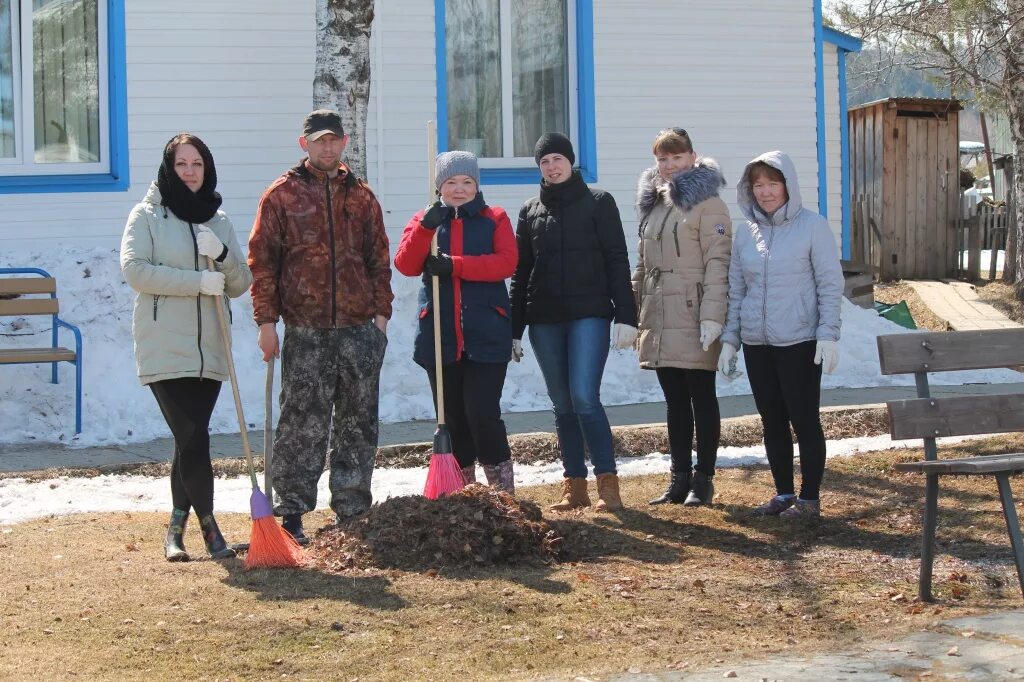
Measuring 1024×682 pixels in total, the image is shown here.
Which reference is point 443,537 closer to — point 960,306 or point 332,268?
point 332,268

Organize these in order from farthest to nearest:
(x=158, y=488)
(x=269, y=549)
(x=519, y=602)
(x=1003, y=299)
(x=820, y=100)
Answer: (x=1003, y=299) → (x=820, y=100) → (x=158, y=488) → (x=269, y=549) → (x=519, y=602)

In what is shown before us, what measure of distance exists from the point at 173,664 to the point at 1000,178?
3196 cm

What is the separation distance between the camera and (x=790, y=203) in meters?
6.40

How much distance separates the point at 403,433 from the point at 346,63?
2700 mm

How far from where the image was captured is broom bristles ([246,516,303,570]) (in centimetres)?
558

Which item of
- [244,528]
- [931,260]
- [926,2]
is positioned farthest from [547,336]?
[931,260]

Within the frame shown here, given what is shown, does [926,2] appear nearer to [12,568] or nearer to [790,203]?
[790,203]

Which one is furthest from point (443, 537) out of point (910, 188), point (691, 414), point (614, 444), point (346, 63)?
point (910, 188)

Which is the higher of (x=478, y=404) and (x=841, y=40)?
(x=841, y=40)

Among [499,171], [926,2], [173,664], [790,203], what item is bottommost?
[173,664]

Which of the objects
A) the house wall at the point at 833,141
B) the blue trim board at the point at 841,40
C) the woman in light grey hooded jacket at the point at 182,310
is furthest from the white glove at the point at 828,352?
the blue trim board at the point at 841,40

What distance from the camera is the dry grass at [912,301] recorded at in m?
15.1

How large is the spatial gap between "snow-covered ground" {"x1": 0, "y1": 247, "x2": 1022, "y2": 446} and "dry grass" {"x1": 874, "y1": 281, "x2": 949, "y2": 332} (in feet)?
11.0

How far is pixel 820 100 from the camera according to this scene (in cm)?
1345
